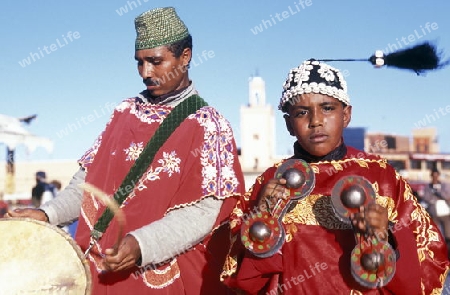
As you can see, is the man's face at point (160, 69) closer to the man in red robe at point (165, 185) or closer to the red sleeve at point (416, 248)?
the man in red robe at point (165, 185)

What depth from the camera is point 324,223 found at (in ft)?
9.21

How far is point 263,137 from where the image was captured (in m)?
58.0

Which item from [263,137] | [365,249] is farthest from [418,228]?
[263,137]

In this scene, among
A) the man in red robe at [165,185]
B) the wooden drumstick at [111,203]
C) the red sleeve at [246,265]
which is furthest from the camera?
the man in red robe at [165,185]

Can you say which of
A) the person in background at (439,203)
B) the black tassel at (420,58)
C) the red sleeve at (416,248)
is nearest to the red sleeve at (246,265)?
the red sleeve at (416,248)

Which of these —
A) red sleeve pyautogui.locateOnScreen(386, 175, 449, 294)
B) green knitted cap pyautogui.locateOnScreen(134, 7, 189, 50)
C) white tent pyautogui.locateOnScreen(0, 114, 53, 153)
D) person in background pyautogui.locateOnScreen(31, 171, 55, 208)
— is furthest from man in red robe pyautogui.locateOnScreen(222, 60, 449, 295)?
white tent pyautogui.locateOnScreen(0, 114, 53, 153)

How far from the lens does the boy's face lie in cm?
288

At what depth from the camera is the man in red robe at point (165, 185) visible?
113 inches

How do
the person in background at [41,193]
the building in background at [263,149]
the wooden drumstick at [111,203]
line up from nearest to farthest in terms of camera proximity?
1. the wooden drumstick at [111,203]
2. the person in background at [41,193]
3. the building in background at [263,149]

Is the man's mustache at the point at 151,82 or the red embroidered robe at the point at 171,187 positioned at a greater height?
the man's mustache at the point at 151,82

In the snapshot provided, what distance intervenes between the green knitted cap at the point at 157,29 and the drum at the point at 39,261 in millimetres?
972

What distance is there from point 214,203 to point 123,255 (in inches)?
20.5

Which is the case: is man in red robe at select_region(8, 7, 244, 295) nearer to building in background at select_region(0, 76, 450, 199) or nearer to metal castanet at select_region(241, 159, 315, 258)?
metal castanet at select_region(241, 159, 315, 258)

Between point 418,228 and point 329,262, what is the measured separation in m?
0.41
